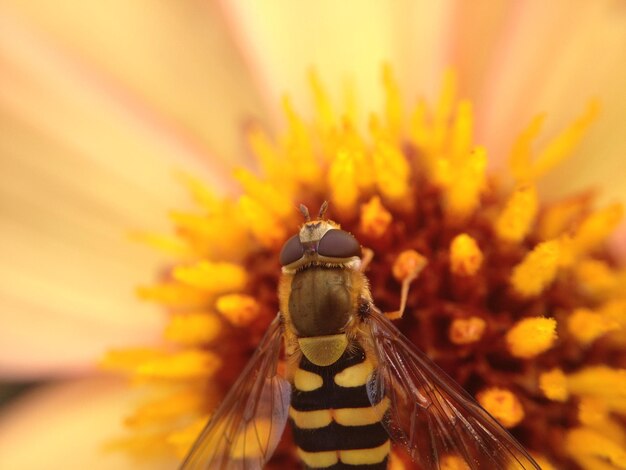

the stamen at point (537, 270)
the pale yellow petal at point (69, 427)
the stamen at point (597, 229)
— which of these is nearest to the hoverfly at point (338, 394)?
the stamen at point (537, 270)

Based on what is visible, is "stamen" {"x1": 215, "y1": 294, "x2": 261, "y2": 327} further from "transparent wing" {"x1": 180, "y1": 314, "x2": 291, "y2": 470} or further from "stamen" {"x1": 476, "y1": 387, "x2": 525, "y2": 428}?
"stamen" {"x1": 476, "y1": 387, "x2": 525, "y2": 428}

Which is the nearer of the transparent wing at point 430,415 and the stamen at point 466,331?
the transparent wing at point 430,415

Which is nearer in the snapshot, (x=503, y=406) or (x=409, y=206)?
(x=503, y=406)

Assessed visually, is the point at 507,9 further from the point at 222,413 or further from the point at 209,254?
the point at 222,413

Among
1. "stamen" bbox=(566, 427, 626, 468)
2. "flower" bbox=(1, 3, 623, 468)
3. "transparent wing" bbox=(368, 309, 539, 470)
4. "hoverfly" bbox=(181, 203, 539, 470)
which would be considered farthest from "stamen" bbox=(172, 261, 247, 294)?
"stamen" bbox=(566, 427, 626, 468)

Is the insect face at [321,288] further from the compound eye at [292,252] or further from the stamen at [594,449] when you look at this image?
the stamen at [594,449]

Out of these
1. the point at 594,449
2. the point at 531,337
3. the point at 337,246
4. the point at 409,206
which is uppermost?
the point at 409,206

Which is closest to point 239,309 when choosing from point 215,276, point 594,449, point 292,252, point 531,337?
point 215,276

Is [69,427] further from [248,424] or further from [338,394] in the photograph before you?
[338,394]
